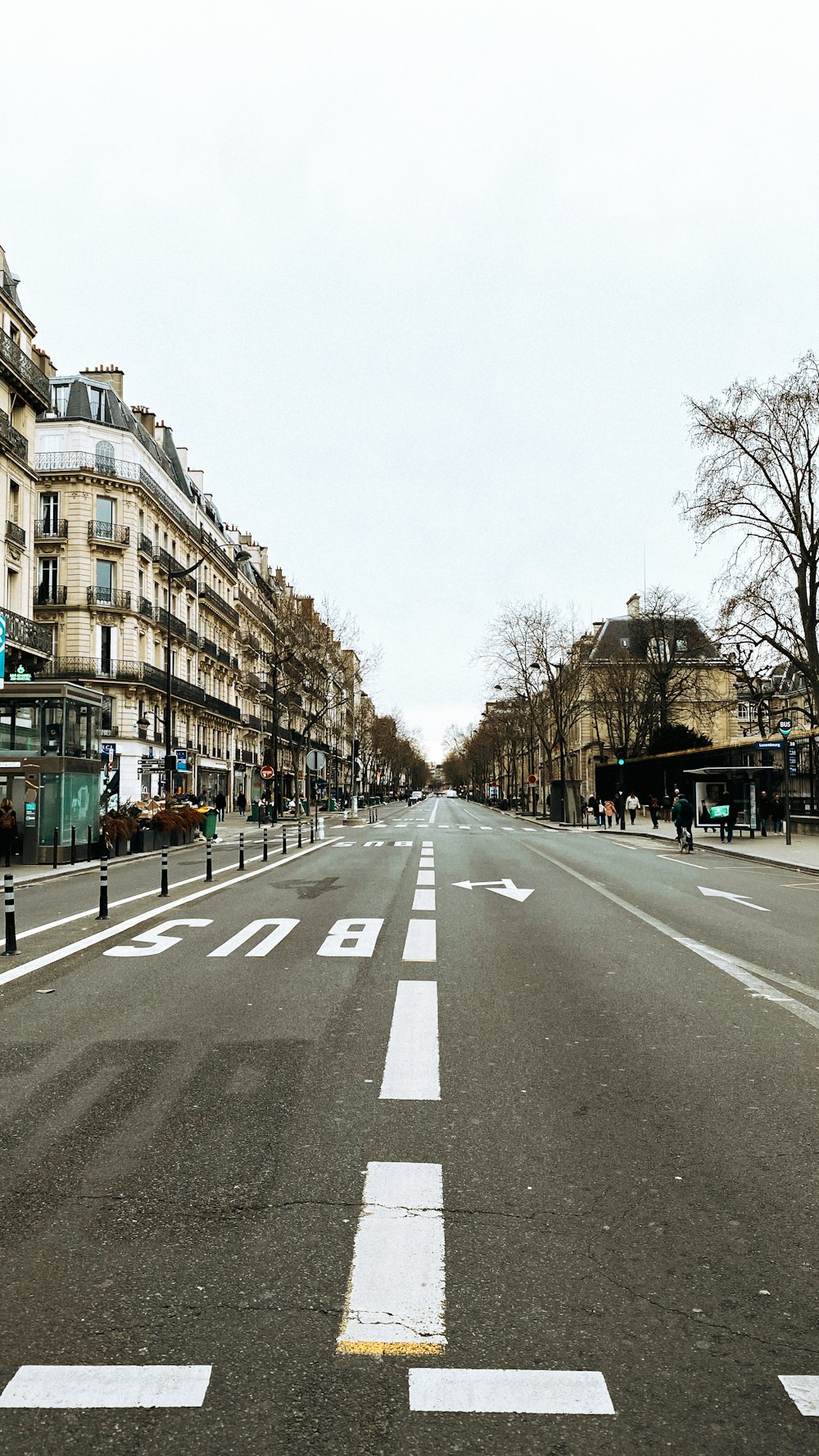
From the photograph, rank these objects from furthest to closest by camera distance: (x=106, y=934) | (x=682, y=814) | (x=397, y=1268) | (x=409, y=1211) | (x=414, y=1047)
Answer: (x=682, y=814) < (x=106, y=934) < (x=414, y=1047) < (x=409, y=1211) < (x=397, y=1268)

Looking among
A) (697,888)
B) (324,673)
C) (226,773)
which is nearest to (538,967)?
(697,888)

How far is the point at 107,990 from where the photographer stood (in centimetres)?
899

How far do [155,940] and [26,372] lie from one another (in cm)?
2752

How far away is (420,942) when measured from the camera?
1170 centimetres

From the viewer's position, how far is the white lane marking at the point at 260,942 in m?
11.1

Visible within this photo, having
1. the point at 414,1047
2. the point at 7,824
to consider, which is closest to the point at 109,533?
the point at 7,824

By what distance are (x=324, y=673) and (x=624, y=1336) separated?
62.9m

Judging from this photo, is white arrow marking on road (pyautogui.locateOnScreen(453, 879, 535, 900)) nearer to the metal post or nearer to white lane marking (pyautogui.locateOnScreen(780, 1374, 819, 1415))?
the metal post

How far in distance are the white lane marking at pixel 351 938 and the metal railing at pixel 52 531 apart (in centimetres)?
4052

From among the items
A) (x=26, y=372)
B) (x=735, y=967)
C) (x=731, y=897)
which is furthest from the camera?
(x=26, y=372)

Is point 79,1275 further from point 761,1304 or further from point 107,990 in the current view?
point 107,990

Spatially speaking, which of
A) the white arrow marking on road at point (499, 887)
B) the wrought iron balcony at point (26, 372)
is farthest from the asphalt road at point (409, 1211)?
the wrought iron balcony at point (26, 372)

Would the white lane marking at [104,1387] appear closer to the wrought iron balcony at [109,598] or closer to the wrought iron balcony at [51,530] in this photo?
the wrought iron balcony at [109,598]

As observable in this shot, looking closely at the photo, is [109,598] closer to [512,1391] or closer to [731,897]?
[731,897]
